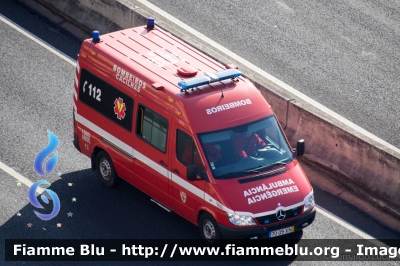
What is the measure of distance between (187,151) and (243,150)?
0.89 meters

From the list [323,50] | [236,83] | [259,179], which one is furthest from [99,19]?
[259,179]

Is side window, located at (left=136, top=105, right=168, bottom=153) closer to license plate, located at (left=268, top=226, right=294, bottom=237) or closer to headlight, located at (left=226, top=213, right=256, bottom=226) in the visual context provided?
headlight, located at (left=226, top=213, right=256, bottom=226)

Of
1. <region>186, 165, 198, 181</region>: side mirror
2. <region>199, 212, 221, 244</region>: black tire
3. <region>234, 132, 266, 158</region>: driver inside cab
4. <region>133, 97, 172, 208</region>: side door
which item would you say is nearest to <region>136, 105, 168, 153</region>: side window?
<region>133, 97, 172, 208</region>: side door

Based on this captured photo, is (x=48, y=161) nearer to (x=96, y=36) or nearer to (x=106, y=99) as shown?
(x=106, y=99)

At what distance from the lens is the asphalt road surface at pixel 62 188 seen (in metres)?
14.4

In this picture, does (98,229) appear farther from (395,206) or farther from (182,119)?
(395,206)

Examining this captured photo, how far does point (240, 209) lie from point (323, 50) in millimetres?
8110

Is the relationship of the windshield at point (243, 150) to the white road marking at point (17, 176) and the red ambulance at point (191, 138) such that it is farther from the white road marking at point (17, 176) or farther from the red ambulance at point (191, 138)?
the white road marking at point (17, 176)

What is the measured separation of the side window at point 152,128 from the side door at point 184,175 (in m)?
0.26

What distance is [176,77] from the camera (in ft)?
47.2

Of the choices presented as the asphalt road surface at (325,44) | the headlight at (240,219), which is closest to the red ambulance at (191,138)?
the headlight at (240,219)

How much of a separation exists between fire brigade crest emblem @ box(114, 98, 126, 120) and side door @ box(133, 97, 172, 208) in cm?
39

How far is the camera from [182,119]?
13781mm

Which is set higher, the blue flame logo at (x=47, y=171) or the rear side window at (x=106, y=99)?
the rear side window at (x=106, y=99)
